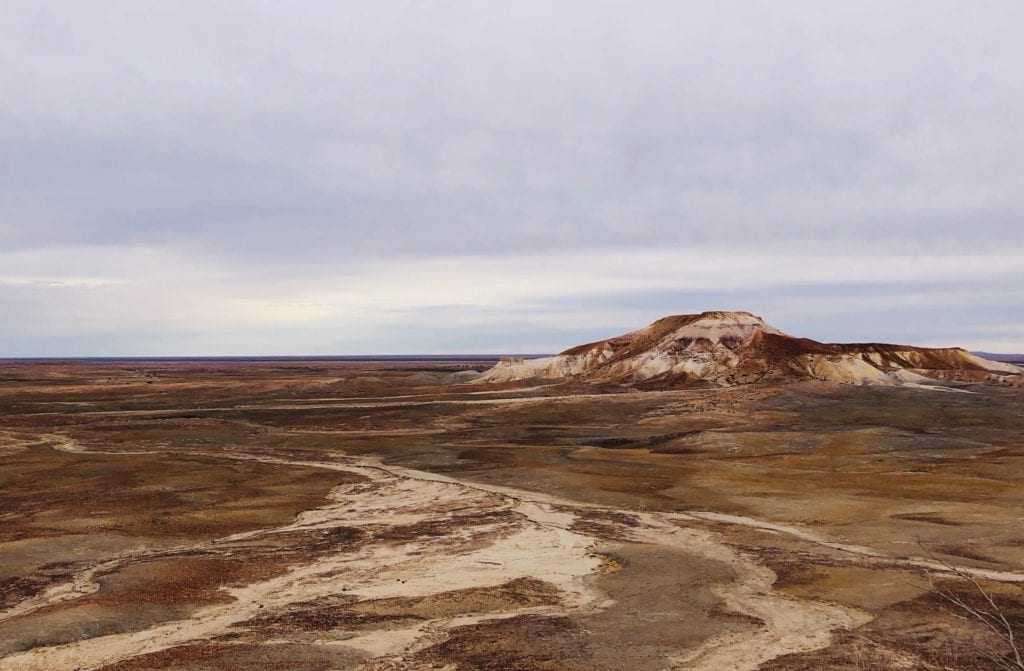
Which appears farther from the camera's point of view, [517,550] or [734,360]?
[734,360]

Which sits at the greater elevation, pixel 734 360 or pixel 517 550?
pixel 734 360

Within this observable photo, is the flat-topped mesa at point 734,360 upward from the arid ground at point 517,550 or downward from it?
upward

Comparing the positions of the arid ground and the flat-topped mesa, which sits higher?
the flat-topped mesa

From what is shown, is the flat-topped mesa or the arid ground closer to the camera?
the arid ground

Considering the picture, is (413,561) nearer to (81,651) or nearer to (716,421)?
(81,651)

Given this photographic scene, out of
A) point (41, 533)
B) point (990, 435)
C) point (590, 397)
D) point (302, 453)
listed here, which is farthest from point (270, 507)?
point (590, 397)
